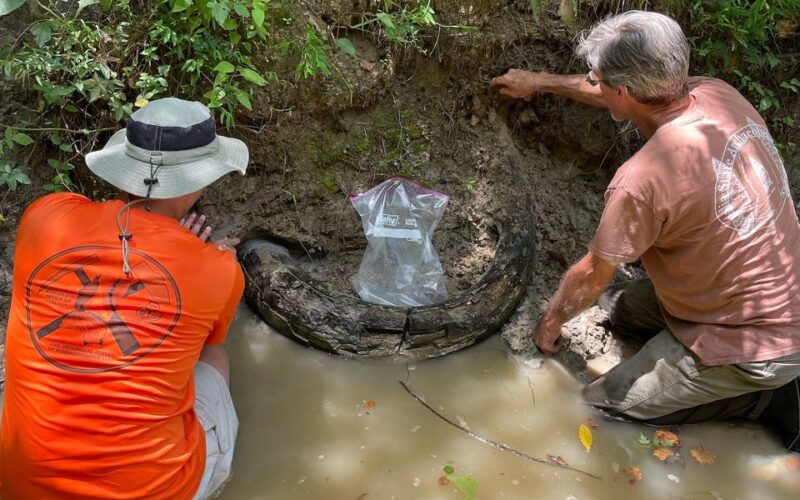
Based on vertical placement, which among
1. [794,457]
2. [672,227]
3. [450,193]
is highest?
[672,227]

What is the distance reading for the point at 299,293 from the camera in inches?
117

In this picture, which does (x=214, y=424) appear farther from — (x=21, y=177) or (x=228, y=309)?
(x=21, y=177)

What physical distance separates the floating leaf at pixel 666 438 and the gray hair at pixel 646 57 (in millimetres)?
1555

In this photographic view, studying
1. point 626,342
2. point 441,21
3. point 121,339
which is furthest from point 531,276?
point 121,339

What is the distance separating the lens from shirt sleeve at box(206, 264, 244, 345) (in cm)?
202

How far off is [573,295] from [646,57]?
1.08 m

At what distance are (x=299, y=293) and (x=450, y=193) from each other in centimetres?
121

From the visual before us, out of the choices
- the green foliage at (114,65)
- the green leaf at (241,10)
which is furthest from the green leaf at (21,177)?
the green leaf at (241,10)

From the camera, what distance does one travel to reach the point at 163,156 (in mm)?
1987

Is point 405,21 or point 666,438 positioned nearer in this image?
point 666,438

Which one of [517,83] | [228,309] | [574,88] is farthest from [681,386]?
[228,309]

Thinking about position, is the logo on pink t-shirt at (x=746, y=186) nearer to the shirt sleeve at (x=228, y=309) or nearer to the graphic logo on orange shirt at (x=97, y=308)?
the shirt sleeve at (x=228, y=309)

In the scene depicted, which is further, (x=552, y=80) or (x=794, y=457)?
(x=552, y=80)

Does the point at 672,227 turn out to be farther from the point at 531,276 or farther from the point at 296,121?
the point at 296,121
